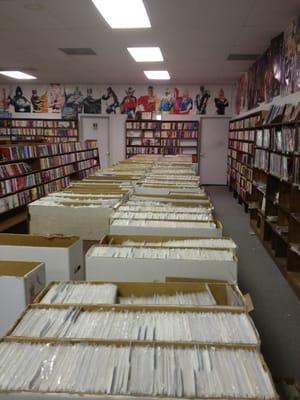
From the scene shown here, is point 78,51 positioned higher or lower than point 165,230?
higher

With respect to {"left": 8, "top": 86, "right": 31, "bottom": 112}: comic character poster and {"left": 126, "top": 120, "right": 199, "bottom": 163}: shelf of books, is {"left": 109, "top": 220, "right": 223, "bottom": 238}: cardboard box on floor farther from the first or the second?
{"left": 8, "top": 86, "right": 31, "bottom": 112}: comic character poster

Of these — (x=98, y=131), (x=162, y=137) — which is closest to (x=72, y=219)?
(x=162, y=137)

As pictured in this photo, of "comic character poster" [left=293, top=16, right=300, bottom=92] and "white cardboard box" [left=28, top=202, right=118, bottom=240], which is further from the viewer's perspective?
"comic character poster" [left=293, top=16, right=300, bottom=92]

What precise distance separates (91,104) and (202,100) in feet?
10.8

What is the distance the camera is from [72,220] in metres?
2.37

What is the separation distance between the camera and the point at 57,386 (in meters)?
0.77

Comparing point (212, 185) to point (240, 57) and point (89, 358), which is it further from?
point (89, 358)

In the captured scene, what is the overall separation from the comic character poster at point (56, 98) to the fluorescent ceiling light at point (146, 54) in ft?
14.2

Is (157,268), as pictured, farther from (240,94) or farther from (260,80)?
(240,94)

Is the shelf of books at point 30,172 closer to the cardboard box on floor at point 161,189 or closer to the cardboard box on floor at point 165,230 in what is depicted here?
the cardboard box on floor at point 161,189

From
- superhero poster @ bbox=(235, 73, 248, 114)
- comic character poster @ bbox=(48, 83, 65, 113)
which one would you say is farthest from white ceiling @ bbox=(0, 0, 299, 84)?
comic character poster @ bbox=(48, 83, 65, 113)

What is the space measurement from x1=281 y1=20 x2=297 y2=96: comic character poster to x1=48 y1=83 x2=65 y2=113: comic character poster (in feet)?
24.2

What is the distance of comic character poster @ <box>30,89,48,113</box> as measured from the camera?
1080cm

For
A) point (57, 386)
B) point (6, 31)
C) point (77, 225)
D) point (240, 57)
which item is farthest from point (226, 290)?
point (240, 57)
